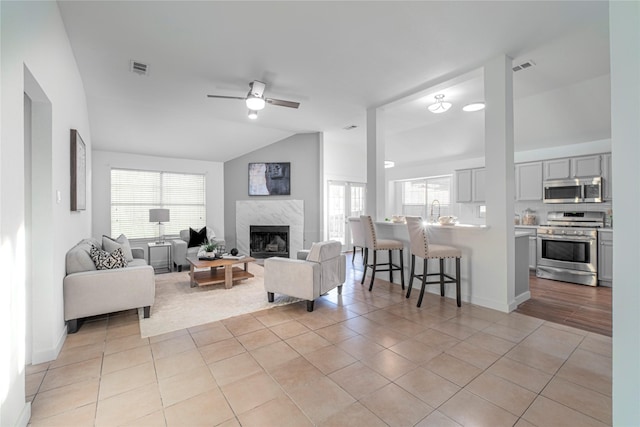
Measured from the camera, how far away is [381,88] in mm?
4078

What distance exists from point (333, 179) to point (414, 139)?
7.11 ft

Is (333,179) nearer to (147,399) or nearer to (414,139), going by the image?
(414,139)

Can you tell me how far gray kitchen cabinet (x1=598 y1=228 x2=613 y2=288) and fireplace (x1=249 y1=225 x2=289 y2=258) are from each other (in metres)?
5.66

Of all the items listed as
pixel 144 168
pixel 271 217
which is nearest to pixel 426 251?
pixel 271 217

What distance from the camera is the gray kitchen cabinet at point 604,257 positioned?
4297mm

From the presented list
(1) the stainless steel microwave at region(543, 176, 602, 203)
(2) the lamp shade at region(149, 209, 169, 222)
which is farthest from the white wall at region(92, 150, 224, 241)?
(1) the stainless steel microwave at region(543, 176, 602, 203)

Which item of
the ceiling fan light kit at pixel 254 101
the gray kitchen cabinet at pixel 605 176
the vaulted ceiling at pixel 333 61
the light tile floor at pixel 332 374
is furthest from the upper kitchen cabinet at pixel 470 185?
the ceiling fan light kit at pixel 254 101

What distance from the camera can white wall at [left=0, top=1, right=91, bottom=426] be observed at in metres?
1.49

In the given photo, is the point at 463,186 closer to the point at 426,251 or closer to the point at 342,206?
the point at 342,206

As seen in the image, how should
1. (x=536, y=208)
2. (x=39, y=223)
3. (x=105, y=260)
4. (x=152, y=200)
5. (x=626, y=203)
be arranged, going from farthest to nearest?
1. (x=152, y=200)
2. (x=536, y=208)
3. (x=105, y=260)
4. (x=39, y=223)
5. (x=626, y=203)

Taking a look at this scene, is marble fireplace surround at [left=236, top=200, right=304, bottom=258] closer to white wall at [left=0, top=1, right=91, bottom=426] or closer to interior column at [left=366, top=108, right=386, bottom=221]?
interior column at [left=366, top=108, right=386, bottom=221]

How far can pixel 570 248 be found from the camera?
15.3ft

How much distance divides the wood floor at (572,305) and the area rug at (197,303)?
2950 mm

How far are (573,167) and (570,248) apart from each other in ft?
4.73
